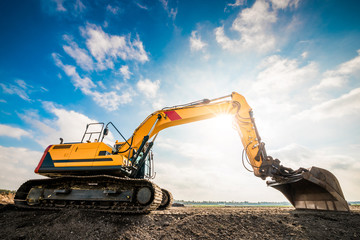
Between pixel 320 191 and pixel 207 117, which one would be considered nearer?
pixel 320 191

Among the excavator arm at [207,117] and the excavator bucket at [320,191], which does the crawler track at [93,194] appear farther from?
the excavator bucket at [320,191]

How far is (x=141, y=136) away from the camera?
732 centimetres

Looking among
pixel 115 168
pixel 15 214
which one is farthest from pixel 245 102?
pixel 15 214

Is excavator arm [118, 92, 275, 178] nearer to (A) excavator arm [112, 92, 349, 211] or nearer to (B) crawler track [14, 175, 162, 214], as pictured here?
(A) excavator arm [112, 92, 349, 211]

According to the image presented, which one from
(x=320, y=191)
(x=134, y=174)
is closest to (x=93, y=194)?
(x=134, y=174)

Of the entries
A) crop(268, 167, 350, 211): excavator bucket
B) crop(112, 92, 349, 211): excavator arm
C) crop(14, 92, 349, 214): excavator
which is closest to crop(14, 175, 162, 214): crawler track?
crop(14, 92, 349, 214): excavator

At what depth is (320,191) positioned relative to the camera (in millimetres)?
6289

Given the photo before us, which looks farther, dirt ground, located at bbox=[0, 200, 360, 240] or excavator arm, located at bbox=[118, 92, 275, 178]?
excavator arm, located at bbox=[118, 92, 275, 178]

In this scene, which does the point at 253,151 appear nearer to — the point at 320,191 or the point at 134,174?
the point at 320,191

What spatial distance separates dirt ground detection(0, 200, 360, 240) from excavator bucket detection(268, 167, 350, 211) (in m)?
0.60

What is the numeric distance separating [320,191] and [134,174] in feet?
21.9

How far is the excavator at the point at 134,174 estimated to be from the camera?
232 inches

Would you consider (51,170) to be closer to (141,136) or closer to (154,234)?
(141,136)

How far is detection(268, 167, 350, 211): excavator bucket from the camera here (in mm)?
5789
